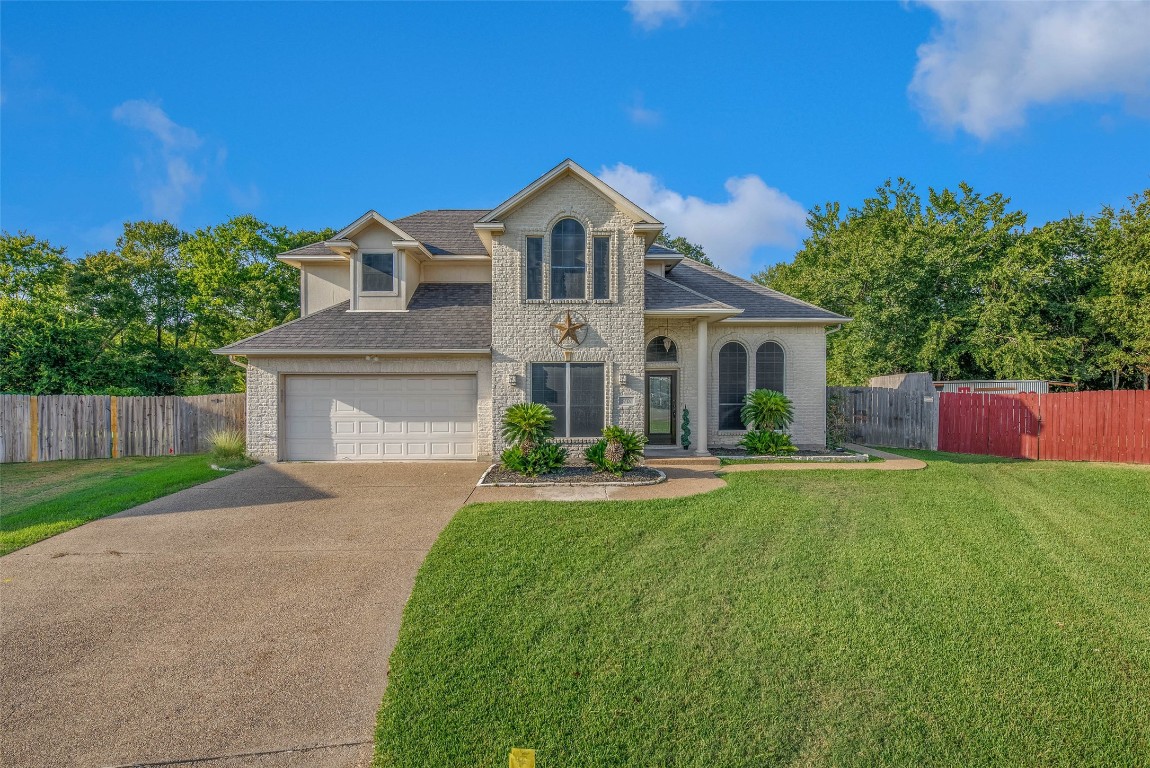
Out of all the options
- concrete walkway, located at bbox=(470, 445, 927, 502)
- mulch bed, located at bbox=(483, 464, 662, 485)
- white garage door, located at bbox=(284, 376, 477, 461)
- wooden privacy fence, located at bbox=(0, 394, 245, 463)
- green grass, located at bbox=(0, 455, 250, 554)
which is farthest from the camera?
wooden privacy fence, located at bbox=(0, 394, 245, 463)

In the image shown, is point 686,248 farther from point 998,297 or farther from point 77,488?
point 77,488

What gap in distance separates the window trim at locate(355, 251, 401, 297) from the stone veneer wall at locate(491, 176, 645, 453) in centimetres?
339

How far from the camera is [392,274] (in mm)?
14016

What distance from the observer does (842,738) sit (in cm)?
344

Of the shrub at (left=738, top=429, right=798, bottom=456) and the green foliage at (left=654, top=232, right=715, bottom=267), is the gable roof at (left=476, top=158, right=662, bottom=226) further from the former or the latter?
the green foliage at (left=654, top=232, right=715, bottom=267)

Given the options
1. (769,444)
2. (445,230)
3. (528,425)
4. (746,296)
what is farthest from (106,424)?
(746,296)

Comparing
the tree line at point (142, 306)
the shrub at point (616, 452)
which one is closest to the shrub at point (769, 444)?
the shrub at point (616, 452)

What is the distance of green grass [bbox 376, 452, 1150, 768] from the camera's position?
3426mm

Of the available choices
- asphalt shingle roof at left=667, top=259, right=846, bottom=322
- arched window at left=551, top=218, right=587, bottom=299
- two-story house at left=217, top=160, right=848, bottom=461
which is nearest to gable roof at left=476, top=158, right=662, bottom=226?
two-story house at left=217, top=160, right=848, bottom=461

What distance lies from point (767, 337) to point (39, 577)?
14630 millimetres

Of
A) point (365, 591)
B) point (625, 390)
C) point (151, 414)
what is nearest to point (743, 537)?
point (365, 591)

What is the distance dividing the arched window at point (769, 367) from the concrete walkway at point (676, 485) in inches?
115

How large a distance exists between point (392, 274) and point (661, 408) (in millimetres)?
7999

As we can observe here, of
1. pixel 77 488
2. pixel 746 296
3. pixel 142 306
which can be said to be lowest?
pixel 77 488
